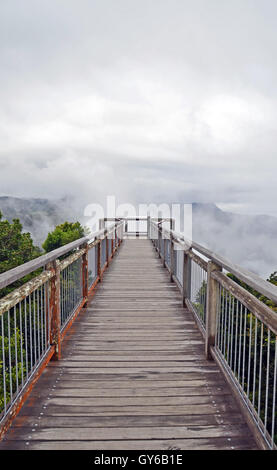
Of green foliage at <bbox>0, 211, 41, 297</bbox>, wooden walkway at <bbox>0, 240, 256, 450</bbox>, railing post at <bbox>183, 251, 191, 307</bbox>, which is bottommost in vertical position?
green foliage at <bbox>0, 211, 41, 297</bbox>

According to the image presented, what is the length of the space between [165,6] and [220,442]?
16.5 m

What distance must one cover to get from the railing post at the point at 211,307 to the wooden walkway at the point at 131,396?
0.70 feet

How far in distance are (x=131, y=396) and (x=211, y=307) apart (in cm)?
129

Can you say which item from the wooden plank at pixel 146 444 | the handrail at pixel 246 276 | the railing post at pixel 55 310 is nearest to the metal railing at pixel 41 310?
the railing post at pixel 55 310

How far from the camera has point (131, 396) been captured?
2967 mm

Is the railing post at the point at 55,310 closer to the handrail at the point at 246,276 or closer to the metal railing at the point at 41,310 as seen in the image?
the metal railing at the point at 41,310

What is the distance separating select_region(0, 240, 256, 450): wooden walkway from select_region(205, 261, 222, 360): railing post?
21 cm

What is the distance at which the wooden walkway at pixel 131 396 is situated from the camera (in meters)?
2.38

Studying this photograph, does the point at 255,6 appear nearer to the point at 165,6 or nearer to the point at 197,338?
the point at 165,6

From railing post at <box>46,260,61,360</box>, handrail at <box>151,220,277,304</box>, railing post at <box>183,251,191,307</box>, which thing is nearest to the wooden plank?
handrail at <box>151,220,277,304</box>

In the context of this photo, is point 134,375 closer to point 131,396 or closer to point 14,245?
point 131,396

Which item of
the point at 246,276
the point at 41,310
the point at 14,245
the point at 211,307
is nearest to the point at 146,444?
the point at 246,276

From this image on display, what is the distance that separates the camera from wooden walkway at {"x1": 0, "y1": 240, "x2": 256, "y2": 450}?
2377mm

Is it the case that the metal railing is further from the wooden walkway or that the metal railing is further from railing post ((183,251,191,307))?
railing post ((183,251,191,307))
